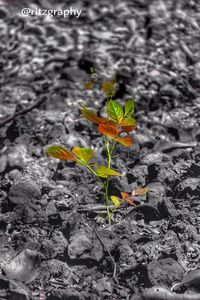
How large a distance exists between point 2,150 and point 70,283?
825 mm

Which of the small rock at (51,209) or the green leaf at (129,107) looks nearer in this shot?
the green leaf at (129,107)

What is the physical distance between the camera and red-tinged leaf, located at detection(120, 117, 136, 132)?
148 centimetres

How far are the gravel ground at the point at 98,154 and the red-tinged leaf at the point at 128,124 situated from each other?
12.9 inches

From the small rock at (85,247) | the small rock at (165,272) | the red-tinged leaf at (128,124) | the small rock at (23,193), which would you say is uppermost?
the red-tinged leaf at (128,124)

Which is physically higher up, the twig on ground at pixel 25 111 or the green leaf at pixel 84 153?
the green leaf at pixel 84 153

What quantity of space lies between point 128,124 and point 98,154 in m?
0.54

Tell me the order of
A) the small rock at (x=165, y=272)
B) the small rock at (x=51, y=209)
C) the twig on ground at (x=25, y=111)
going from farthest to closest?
the twig on ground at (x=25, y=111), the small rock at (x=51, y=209), the small rock at (x=165, y=272)

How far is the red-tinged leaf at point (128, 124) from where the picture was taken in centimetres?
148

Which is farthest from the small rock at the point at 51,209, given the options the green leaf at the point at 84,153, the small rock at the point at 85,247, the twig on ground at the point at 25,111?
the twig on ground at the point at 25,111

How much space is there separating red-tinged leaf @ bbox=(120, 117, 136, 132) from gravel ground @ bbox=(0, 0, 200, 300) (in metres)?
0.33

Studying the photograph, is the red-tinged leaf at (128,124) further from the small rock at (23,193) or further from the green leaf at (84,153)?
the small rock at (23,193)

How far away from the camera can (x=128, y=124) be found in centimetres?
149

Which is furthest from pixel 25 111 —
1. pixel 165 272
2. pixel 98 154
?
pixel 165 272

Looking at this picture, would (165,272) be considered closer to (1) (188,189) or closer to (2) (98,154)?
(1) (188,189)
